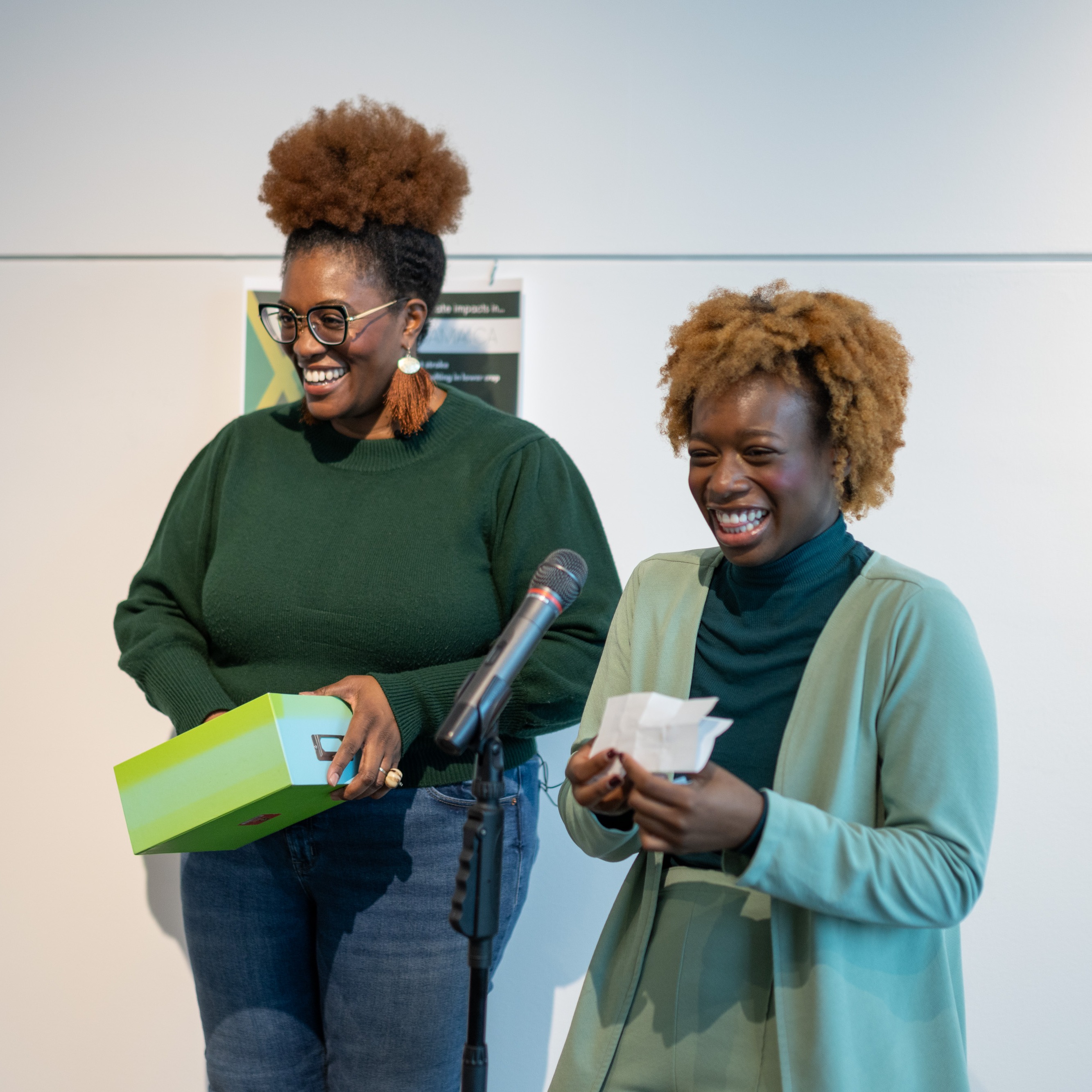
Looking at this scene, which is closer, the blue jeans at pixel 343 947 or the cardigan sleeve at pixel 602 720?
the cardigan sleeve at pixel 602 720

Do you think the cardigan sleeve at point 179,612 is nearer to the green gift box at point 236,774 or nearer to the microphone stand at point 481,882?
the green gift box at point 236,774

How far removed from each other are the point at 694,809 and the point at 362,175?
137 centimetres

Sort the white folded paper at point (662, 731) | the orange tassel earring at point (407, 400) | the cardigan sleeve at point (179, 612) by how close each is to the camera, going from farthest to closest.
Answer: the orange tassel earring at point (407, 400) < the cardigan sleeve at point (179, 612) < the white folded paper at point (662, 731)

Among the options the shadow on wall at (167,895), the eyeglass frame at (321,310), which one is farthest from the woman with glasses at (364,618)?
the shadow on wall at (167,895)

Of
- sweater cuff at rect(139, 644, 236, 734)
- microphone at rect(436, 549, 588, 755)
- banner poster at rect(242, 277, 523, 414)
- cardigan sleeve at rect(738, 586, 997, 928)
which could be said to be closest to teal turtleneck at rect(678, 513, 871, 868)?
cardigan sleeve at rect(738, 586, 997, 928)

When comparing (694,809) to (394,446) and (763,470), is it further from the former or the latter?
(394,446)

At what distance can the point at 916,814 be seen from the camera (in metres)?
1.12

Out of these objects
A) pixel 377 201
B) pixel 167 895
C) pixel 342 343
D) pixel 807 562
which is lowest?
pixel 167 895

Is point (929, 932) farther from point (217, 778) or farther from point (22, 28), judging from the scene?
point (22, 28)

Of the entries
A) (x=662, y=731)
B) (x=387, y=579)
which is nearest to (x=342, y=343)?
(x=387, y=579)

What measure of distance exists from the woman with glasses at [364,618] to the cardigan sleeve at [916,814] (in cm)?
69

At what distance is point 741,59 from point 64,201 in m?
1.71

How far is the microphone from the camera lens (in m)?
1.05

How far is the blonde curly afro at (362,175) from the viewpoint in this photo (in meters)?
1.91
